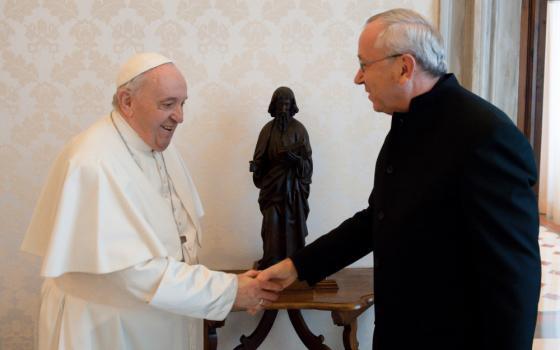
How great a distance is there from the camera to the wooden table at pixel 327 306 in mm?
2508

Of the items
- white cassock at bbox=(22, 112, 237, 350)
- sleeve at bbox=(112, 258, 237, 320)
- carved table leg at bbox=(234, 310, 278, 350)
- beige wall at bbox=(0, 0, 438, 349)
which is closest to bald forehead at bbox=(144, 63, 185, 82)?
white cassock at bbox=(22, 112, 237, 350)

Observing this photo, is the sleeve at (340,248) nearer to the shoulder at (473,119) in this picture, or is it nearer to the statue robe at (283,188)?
the statue robe at (283,188)

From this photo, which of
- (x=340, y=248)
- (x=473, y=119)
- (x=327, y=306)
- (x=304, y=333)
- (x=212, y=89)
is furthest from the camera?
(x=212, y=89)

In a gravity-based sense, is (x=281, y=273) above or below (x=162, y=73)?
below

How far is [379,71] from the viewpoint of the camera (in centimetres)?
162

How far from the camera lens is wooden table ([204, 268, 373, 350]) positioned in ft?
8.23

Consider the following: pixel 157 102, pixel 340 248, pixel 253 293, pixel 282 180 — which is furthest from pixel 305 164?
pixel 157 102

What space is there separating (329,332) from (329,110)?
1354 millimetres

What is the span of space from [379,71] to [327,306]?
4.18ft

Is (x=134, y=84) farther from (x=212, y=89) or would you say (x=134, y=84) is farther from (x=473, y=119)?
(x=473, y=119)

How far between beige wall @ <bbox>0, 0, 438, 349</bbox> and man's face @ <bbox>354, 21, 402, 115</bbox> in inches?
54.5

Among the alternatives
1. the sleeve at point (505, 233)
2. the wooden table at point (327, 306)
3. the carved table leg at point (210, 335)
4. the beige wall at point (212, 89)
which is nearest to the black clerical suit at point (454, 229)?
the sleeve at point (505, 233)

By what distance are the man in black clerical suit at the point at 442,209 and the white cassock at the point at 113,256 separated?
72 centimetres

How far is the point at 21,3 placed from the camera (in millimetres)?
2924
